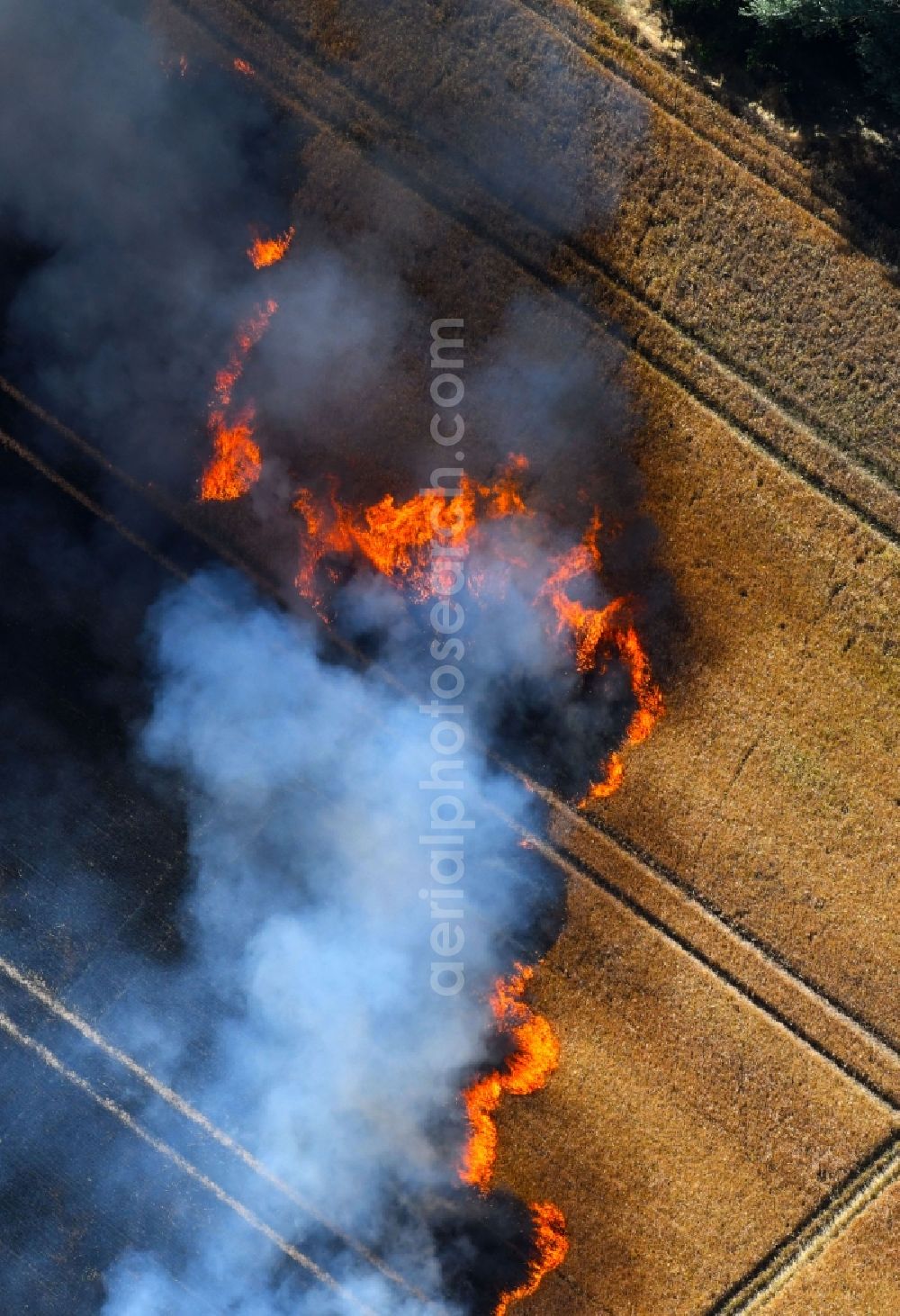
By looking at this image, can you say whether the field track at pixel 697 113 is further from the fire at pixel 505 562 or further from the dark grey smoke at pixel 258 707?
the fire at pixel 505 562

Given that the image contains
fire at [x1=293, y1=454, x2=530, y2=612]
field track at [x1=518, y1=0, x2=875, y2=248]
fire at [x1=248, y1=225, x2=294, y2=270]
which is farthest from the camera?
fire at [x1=248, y1=225, x2=294, y2=270]

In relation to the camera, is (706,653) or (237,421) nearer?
(706,653)

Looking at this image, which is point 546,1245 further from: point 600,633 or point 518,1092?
point 600,633

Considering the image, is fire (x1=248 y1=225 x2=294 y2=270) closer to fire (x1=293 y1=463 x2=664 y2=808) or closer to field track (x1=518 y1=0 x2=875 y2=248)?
fire (x1=293 y1=463 x2=664 y2=808)

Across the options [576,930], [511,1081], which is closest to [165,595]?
[576,930]

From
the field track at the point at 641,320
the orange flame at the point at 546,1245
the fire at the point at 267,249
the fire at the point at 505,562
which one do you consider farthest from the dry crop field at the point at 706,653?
the fire at the point at 267,249

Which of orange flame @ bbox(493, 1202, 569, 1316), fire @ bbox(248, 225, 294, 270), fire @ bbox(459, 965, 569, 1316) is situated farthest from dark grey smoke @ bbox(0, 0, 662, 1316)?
orange flame @ bbox(493, 1202, 569, 1316)

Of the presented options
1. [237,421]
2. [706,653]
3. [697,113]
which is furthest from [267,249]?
[706,653]
